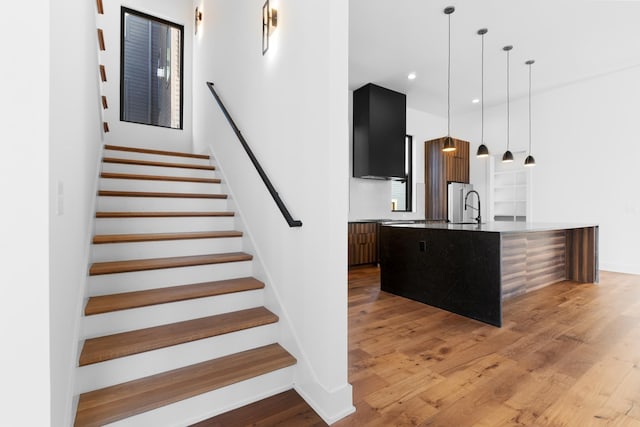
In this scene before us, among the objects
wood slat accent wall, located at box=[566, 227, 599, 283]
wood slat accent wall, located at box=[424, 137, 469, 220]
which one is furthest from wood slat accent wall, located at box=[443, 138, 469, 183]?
wood slat accent wall, located at box=[566, 227, 599, 283]

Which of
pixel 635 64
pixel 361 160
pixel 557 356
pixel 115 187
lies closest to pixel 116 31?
pixel 115 187

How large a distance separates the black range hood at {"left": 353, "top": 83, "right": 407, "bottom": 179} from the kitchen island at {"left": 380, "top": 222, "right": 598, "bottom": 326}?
1.98m

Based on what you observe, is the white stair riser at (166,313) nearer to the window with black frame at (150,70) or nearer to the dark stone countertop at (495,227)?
the dark stone countertop at (495,227)

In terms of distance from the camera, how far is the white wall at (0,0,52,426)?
819mm

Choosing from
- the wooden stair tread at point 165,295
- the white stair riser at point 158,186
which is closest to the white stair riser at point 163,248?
the wooden stair tread at point 165,295

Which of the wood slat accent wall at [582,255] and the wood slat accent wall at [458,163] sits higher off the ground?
the wood slat accent wall at [458,163]

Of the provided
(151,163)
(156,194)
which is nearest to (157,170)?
(151,163)

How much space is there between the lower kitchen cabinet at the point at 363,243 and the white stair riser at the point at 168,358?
3.35 meters

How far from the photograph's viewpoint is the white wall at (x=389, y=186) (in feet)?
19.4

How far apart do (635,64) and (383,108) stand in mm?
4221

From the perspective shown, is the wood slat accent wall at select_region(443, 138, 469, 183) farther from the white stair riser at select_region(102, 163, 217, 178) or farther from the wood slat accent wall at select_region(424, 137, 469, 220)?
the white stair riser at select_region(102, 163, 217, 178)

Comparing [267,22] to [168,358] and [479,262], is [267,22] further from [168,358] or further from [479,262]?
[479,262]

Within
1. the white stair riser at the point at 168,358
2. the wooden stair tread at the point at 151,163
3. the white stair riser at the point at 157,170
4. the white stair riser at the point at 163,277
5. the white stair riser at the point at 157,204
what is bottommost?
the white stair riser at the point at 168,358

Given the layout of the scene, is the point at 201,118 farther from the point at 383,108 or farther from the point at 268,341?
the point at 268,341
